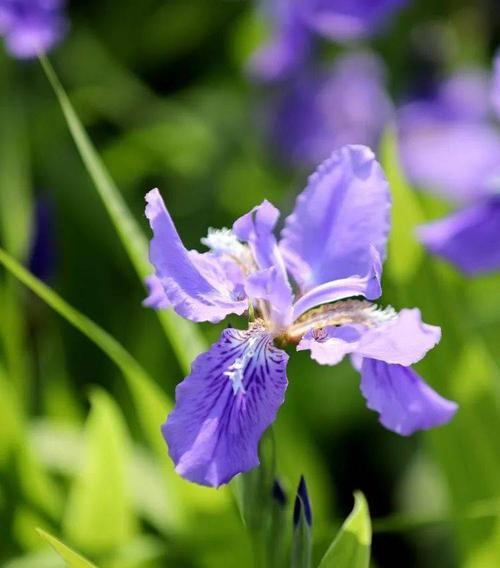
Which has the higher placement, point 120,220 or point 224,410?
point 120,220

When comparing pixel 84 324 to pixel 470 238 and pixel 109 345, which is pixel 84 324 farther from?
pixel 470 238

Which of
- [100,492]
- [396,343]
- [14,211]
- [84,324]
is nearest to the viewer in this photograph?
[396,343]

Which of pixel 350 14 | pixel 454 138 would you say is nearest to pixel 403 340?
pixel 350 14

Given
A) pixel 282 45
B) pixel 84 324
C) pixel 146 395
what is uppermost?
pixel 282 45

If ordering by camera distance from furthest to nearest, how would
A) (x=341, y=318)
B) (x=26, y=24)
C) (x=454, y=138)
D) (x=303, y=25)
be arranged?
(x=454, y=138)
(x=303, y=25)
(x=26, y=24)
(x=341, y=318)

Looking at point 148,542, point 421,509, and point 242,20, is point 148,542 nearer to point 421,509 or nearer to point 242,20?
point 421,509

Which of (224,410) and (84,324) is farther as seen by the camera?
(84,324)

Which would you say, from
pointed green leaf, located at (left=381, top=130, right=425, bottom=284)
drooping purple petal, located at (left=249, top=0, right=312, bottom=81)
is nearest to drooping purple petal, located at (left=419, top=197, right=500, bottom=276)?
pointed green leaf, located at (left=381, top=130, right=425, bottom=284)
